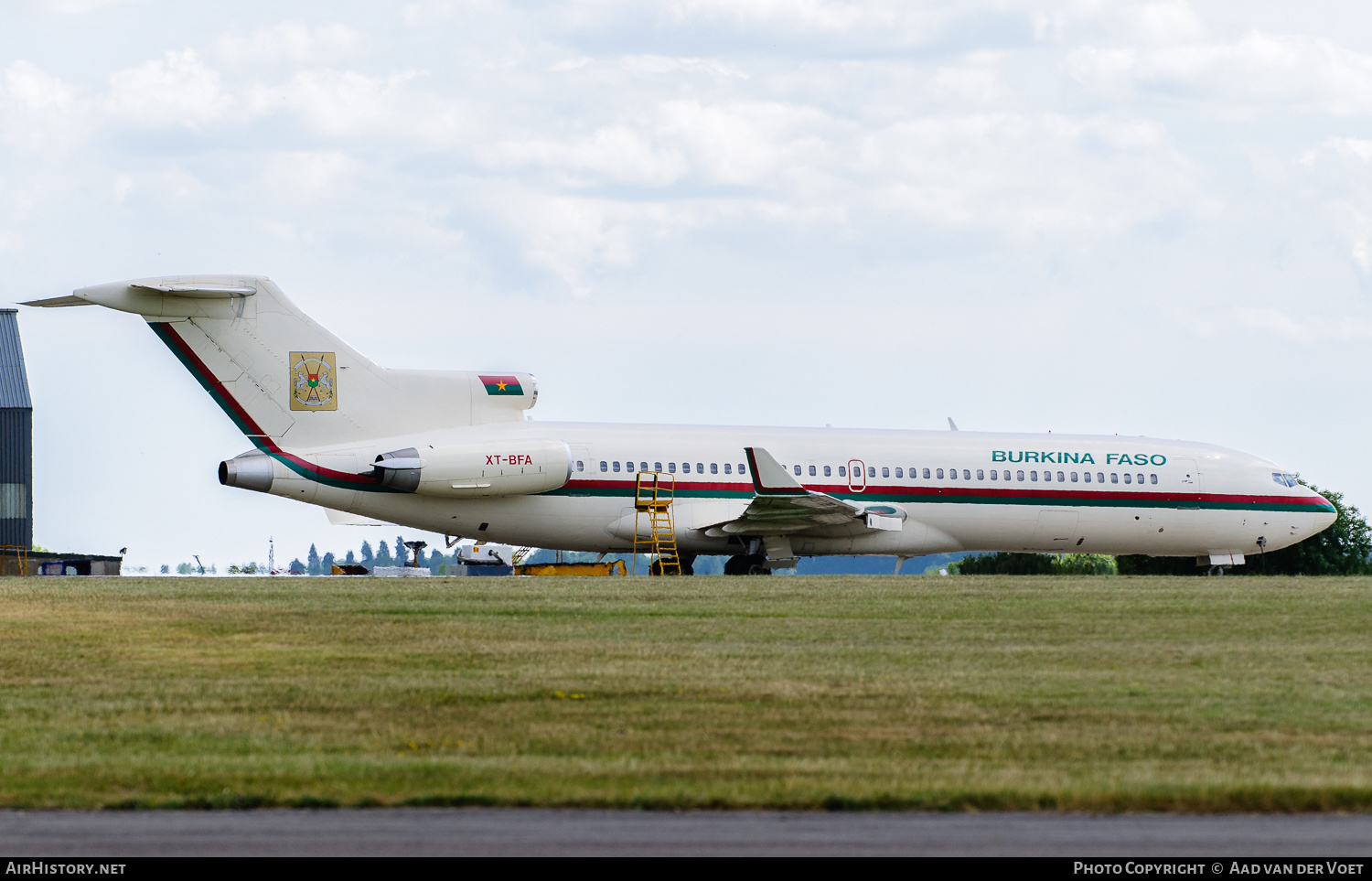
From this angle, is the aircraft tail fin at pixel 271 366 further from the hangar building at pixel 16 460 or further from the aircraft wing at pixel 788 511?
the hangar building at pixel 16 460

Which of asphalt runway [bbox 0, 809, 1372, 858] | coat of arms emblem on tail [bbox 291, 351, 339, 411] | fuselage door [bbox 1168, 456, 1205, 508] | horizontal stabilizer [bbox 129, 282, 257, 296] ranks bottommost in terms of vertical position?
asphalt runway [bbox 0, 809, 1372, 858]

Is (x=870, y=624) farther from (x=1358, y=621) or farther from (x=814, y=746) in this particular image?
(x=814, y=746)

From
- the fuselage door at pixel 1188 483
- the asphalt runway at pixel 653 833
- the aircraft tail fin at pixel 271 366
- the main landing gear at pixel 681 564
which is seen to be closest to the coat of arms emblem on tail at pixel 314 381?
the aircraft tail fin at pixel 271 366

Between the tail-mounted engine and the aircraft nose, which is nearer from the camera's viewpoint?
the tail-mounted engine

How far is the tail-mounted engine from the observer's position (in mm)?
31312

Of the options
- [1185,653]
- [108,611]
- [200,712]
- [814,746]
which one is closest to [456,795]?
[814,746]

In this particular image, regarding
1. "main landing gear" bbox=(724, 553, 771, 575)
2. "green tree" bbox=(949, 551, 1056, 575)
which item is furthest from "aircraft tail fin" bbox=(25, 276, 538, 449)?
"green tree" bbox=(949, 551, 1056, 575)

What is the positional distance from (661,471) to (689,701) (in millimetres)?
19775

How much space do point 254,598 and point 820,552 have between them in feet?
49.6

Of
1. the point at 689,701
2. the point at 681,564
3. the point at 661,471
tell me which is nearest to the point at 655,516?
the point at 661,471

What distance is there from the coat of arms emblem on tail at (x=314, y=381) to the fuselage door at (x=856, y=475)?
36.1 ft

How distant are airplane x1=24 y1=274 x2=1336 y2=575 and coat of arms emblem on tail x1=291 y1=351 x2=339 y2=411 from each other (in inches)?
1.4

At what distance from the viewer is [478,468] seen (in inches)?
1256

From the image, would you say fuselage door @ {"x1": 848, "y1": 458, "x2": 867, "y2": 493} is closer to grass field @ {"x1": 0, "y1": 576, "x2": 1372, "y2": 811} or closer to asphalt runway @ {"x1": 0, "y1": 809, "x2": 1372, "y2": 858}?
grass field @ {"x1": 0, "y1": 576, "x2": 1372, "y2": 811}
